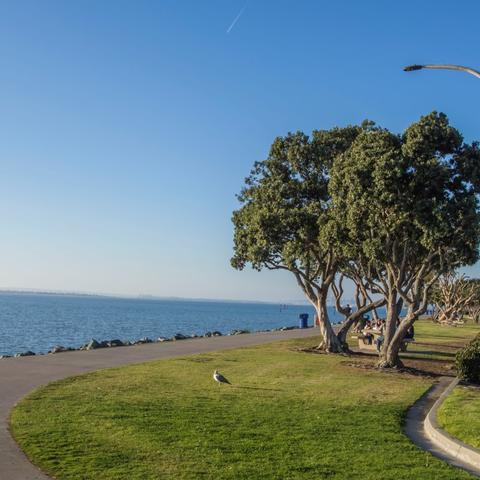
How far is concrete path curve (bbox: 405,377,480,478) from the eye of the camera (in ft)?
32.4

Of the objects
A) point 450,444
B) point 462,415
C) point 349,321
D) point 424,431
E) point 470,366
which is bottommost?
point 424,431

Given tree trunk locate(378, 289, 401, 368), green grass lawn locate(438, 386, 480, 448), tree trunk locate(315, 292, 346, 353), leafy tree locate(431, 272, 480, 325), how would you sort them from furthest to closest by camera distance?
leafy tree locate(431, 272, 480, 325) → tree trunk locate(315, 292, 346, 353) → tree trunk locate(378, 289, 401, 368) → green grass lawn locate(438, 386, 480, 448)

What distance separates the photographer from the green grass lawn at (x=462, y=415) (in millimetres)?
11096

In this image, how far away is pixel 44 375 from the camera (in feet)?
59.0

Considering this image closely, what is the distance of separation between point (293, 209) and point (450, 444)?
1632 centimetres

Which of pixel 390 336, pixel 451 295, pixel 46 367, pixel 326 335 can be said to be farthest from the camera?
pixel 451 295

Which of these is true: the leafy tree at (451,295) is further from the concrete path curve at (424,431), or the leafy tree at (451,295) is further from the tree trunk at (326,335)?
the concrete path curve at (424,431)

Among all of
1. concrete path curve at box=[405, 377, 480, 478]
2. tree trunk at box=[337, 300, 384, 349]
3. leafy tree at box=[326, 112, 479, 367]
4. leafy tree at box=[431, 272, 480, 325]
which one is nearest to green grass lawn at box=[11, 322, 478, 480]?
concrete path curve at box=[405, 377, 480, 478]

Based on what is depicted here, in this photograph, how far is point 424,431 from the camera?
12141 millimetres

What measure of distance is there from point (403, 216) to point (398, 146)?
3062 mm

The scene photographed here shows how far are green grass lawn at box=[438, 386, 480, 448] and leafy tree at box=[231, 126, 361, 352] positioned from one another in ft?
38.6

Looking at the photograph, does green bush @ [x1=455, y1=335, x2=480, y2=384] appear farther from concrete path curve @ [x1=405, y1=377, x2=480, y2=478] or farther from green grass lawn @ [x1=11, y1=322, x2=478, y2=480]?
green grass lawn @ [x1=11, y1=322, x2=478, y2=480]

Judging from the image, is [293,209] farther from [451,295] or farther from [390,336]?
[451,295]

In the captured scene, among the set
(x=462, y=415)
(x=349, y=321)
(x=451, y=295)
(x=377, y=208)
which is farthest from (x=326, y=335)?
(x=451, y=295)
